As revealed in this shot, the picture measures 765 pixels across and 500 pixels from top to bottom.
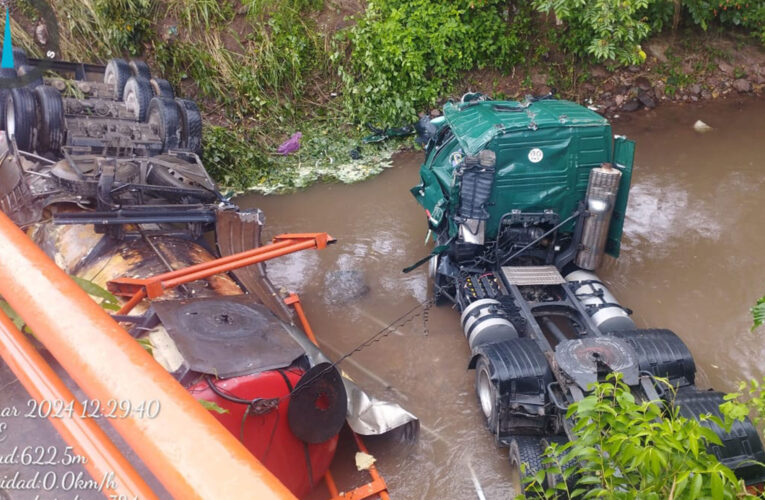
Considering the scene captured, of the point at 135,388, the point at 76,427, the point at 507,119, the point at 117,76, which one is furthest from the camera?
the point at 117,76

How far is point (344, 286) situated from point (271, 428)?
3991 millimetres

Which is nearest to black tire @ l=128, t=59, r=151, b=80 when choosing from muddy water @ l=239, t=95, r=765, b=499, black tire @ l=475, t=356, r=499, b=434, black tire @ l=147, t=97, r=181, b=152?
black tire @ l=147, t=97, r=181, b=152

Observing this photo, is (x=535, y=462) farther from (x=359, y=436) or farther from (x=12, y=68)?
(x=12, y=68)

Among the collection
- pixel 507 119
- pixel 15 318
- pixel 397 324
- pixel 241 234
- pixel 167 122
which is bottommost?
pixel 397 324

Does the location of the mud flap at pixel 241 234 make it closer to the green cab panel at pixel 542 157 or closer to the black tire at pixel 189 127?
the green cab panel at pixel 542 157

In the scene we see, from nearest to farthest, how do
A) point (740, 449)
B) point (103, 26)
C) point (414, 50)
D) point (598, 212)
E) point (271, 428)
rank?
1. point (271, 428)
2. point (740, 449)
3. point (598, 212)
4. point (414, 50)
5. point (103, 26)

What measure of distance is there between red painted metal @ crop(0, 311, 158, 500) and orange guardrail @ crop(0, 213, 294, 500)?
0.47 ft

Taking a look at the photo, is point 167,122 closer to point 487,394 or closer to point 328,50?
point 328,50

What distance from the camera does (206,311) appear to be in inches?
174

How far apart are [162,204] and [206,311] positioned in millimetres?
2197

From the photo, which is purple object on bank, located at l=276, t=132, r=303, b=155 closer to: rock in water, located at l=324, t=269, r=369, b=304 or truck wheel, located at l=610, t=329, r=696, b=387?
rock in water, located at l=324, t=269, r=369, b=304

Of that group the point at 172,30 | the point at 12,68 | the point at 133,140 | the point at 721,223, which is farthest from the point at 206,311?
the point at 172,30

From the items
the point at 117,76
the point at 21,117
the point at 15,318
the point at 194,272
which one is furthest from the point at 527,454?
the point at 117,76

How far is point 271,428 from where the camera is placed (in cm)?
401
